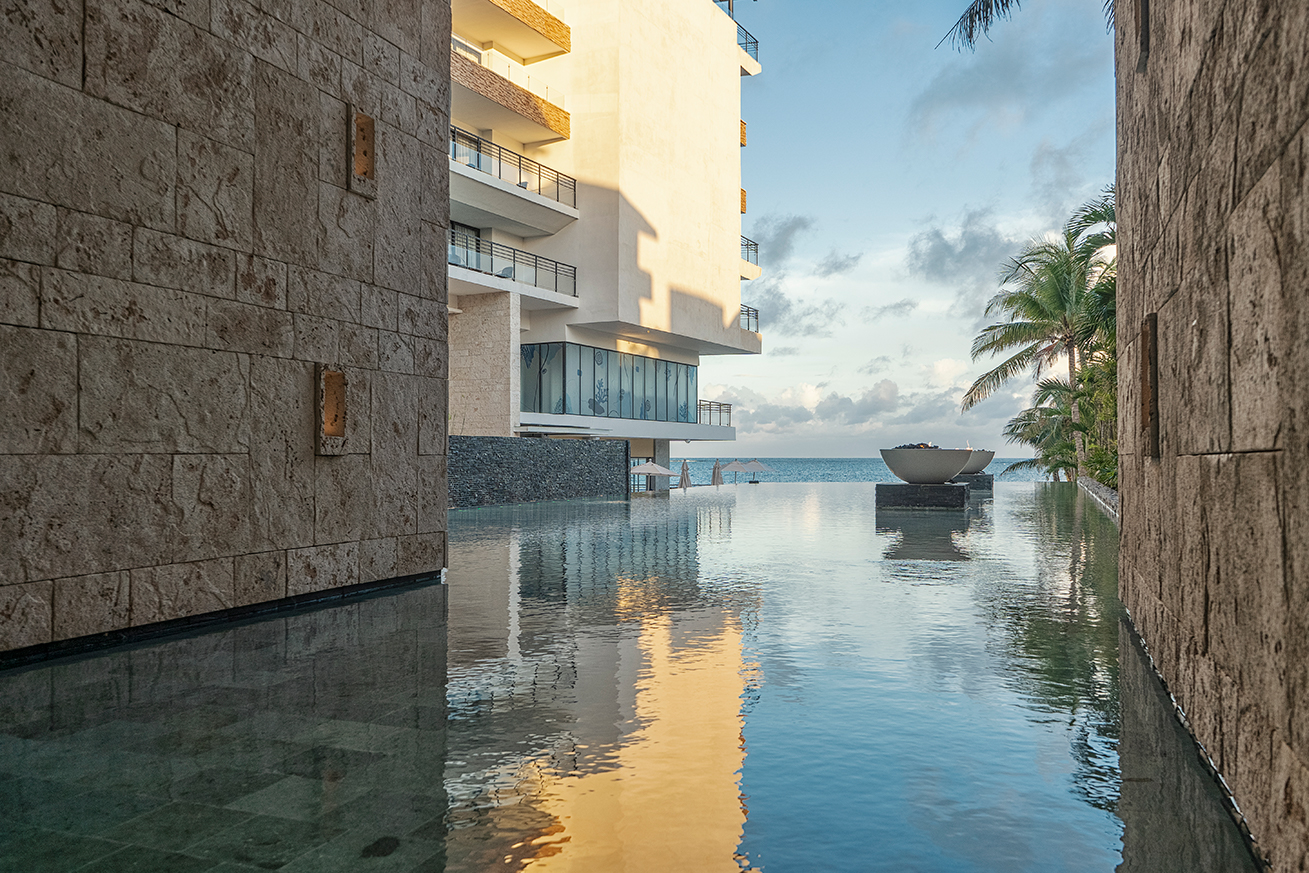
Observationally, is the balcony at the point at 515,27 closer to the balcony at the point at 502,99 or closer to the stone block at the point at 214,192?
the balcony at the point at 502,99

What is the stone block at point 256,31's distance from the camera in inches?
257

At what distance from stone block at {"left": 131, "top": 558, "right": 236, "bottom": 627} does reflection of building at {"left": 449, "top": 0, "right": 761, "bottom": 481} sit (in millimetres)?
19064

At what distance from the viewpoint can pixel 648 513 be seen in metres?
18.4

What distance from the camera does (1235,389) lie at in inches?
114

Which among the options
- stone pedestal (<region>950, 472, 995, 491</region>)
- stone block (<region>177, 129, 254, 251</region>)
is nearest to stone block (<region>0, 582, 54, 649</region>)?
stone block (<region>177, 129, 254, 251</region>)

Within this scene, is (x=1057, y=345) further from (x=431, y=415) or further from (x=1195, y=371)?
(x=1195, y=371)

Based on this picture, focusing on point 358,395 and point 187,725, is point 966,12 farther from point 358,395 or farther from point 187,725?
point 187,725

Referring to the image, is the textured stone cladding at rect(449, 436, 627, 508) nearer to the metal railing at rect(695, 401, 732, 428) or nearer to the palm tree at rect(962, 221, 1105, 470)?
the metal railing at rect(695, 401, 732, 428)

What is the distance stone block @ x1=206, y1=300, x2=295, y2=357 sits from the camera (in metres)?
6.43

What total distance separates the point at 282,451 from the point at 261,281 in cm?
131

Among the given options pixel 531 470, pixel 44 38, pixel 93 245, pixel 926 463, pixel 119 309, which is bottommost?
pixel 531 470

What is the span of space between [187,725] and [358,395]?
164 inches

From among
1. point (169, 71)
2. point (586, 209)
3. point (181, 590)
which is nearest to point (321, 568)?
point (181, 590)

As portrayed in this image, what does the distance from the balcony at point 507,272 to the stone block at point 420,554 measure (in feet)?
51.4
